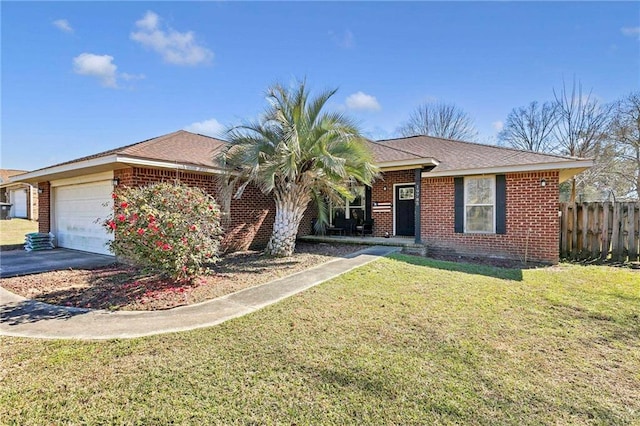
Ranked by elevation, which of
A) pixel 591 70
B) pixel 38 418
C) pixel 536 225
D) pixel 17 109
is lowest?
pixel 38 418

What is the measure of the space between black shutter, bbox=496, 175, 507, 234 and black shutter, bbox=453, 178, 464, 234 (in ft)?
3.42

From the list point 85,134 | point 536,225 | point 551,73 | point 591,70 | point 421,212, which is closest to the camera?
point 536,225

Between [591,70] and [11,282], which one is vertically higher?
[591,70]

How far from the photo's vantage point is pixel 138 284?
6.28 meters

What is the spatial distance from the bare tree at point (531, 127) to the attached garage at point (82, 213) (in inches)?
1228

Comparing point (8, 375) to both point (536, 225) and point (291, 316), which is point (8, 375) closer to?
point (291, 316)

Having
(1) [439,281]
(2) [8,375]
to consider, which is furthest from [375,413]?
(1) [439,281]

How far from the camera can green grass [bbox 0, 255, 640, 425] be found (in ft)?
8.52

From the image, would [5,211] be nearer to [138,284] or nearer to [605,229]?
[138,284]

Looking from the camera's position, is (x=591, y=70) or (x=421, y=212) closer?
(x=421, y=212)

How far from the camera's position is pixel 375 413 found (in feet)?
8.48

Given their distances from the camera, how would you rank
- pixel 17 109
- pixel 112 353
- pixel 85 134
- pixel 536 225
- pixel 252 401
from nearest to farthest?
pixel 252 401, pixel 112 353, pixel 536 225, pixel 17 109, pixel 85 134

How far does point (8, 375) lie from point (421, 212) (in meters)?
10.7

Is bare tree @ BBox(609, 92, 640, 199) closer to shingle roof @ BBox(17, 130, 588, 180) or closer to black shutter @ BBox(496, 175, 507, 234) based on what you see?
shingle roof @ BBox(17, 130, 588, 180)
